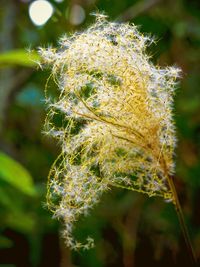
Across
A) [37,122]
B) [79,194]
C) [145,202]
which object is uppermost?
[37,122]

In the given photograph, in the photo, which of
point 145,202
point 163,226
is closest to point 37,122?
point 145,202

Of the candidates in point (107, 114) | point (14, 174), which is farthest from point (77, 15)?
point (107, 114)


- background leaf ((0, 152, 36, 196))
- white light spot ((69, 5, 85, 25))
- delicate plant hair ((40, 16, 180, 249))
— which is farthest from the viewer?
white light spot ((69, 5, 85, 25))

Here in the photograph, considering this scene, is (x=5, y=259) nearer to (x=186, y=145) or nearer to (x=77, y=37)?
(x=186, y=145)

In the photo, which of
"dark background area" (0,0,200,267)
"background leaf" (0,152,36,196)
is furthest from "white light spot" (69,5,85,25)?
"background leaf" (0,152,36,196)

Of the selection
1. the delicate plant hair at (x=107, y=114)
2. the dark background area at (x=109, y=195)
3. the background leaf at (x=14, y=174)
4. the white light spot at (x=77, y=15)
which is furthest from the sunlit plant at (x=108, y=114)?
the white light spot at (x=77, y=15)

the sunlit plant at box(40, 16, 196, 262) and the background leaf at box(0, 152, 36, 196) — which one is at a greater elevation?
the background leaf at box(0, 152, 36, 196)

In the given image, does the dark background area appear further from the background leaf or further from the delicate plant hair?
the delicate plant hair
